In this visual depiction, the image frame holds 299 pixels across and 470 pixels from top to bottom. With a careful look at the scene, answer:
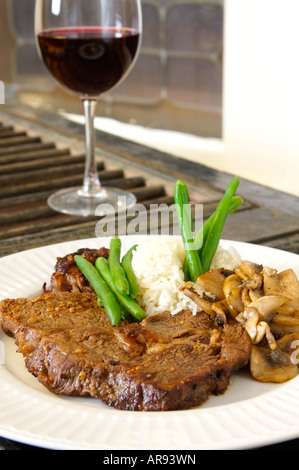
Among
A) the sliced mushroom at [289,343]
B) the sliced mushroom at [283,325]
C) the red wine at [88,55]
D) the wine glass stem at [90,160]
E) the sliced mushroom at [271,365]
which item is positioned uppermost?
the red wine at [88,55]

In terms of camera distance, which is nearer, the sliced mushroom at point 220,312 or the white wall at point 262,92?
the sliced mushroom at point 220,312

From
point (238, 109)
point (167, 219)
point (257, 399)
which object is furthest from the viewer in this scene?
point (238, 109)

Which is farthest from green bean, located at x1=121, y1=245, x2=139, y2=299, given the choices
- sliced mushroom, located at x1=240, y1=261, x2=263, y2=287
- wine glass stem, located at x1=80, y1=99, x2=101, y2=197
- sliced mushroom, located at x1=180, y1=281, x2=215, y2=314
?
wine glass stem, located at x1=80, y1=99, x2=101, y2=197

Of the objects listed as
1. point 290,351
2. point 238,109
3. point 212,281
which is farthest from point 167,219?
point 238,109

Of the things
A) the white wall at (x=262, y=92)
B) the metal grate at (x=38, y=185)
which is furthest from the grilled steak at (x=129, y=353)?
the white wall at (x=262, y=92)

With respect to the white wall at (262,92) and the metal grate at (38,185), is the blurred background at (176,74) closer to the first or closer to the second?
the white wall at (262,92)

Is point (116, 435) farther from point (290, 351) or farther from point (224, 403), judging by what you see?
point (290, 351)

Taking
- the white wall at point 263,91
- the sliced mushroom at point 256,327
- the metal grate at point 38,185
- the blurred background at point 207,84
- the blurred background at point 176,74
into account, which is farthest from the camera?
the blurred background at point 176,74
